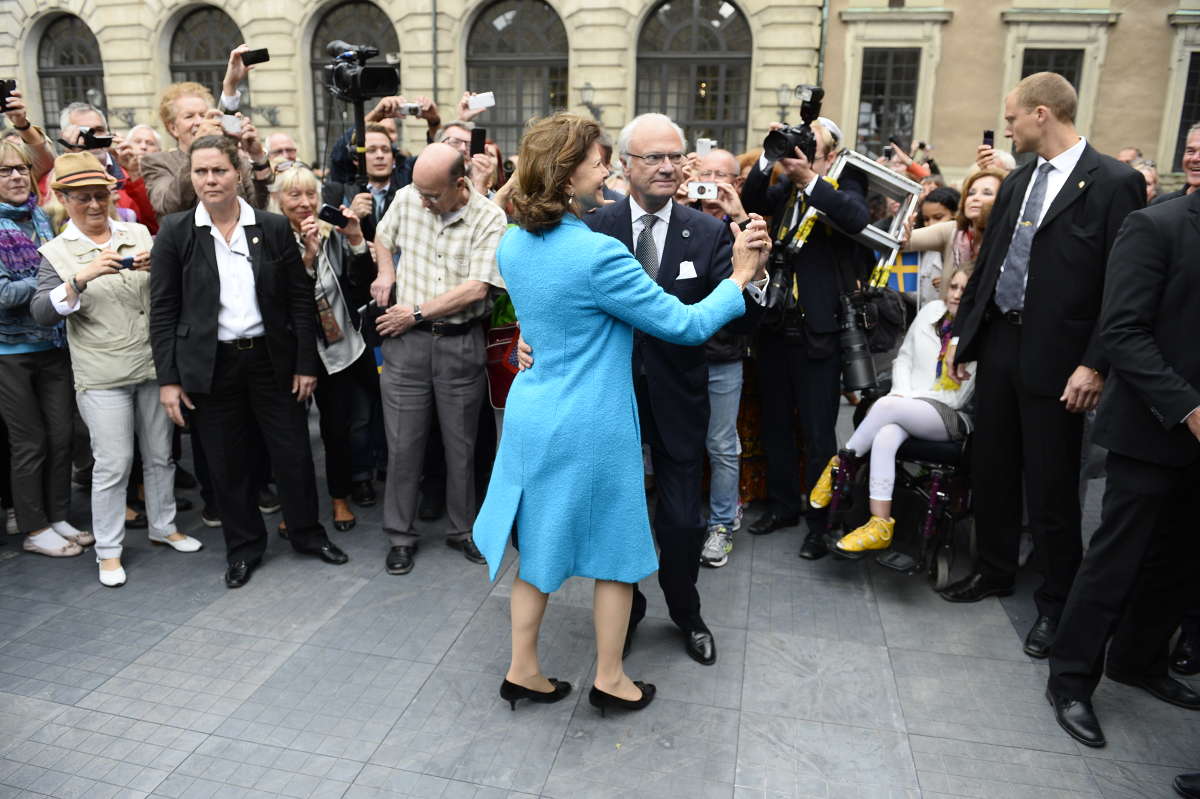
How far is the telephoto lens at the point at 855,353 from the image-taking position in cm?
439

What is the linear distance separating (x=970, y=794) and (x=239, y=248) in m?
3.86

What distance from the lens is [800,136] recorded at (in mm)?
4020

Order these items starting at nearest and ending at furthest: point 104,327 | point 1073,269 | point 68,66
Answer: point 1073,269
point 104,327
point 68,66

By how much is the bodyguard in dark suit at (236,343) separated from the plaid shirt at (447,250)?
553 millimetres

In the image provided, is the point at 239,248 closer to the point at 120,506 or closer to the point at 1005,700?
the point at 120,506

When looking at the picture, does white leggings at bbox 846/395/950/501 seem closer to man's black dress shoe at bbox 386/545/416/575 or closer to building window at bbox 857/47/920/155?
man's black dress shoe at bbox 386/545/416/575

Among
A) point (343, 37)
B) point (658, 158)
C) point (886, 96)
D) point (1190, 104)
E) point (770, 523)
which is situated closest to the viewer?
point (658, 158)

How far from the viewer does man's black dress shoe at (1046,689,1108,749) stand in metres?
2.98

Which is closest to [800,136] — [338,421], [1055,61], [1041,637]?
[1041,637]

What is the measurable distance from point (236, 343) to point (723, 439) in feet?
8.25

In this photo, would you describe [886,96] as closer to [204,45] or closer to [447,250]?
[447,250]

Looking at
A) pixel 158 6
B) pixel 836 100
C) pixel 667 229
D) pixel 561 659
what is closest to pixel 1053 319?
pixel 667 229

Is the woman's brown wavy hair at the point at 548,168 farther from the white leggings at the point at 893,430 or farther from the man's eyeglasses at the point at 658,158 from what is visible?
the white leggings at the point at 893,430

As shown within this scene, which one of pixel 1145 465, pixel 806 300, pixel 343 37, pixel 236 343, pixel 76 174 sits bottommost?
pixel 1145 465
